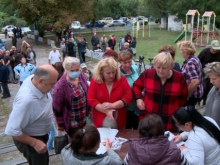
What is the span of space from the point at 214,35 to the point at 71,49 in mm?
14653

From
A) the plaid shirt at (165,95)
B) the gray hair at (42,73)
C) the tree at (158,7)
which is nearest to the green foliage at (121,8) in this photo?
the tree at (158,7)

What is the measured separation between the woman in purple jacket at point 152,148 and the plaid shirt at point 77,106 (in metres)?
1.31

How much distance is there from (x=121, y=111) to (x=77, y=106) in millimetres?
582

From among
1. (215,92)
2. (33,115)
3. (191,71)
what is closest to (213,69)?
(215,92)

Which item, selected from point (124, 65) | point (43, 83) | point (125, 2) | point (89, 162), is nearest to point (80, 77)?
point (124, 65)

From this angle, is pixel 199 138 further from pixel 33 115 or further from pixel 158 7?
pixel 158 7

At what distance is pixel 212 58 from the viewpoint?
5.46 m

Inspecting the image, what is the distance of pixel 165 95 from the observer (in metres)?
3.12

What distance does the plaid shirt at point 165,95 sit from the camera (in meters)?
3.12

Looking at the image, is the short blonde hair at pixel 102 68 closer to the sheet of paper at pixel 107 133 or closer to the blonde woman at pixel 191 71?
the sheet of paper at pixel 107 133

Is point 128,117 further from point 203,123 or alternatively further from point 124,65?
point 203,123

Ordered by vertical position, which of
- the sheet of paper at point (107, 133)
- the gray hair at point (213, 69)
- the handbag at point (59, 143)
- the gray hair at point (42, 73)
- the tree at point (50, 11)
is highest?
the tree at point (50, 11)

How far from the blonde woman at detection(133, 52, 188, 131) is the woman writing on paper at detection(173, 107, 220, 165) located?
0.72 m

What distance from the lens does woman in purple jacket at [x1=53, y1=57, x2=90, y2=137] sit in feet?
10.7
